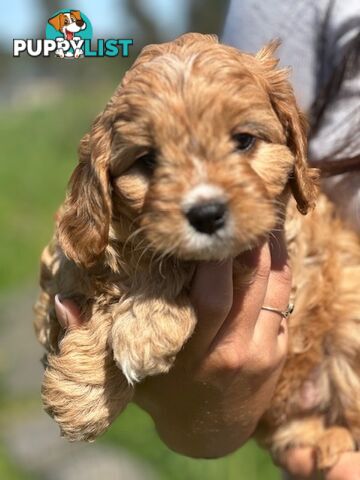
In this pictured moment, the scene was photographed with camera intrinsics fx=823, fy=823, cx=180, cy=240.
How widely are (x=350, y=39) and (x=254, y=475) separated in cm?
349

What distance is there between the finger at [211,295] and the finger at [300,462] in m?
0.85

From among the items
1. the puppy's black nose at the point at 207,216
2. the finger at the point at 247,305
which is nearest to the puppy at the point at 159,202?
the puppy's black nose at the point at 207,216

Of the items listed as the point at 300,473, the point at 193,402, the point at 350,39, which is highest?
the point at 350,39

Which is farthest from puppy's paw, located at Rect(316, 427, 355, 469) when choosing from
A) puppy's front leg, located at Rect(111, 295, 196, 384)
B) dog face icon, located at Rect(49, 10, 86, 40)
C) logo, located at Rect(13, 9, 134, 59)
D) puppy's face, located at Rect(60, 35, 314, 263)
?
dog face icon, located at Rect(49, 10, 86, 40)

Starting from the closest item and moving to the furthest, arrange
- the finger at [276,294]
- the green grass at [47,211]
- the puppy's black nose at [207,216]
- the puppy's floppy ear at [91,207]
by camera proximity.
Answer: the puppy's black nose at [207,216]
the puppy's floppy ear at [91,207]
the finger at [276,294]
the green grass at [47,211]

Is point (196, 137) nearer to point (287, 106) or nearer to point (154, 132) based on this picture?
point (154, 132)

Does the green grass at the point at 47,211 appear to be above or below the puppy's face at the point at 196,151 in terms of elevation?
below

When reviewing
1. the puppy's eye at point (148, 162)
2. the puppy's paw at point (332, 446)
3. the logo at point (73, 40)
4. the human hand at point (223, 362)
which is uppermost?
the logo at point (73, 40)

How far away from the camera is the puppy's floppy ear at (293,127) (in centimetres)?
269

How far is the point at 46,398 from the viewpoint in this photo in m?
2.70

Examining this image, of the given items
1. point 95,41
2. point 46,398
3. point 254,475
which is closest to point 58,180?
point 254,475

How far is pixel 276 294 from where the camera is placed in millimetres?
2904

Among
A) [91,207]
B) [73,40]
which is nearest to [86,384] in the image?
[91,207]

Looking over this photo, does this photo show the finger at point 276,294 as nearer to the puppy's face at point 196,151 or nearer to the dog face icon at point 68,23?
the puppy's face at point 196,151
